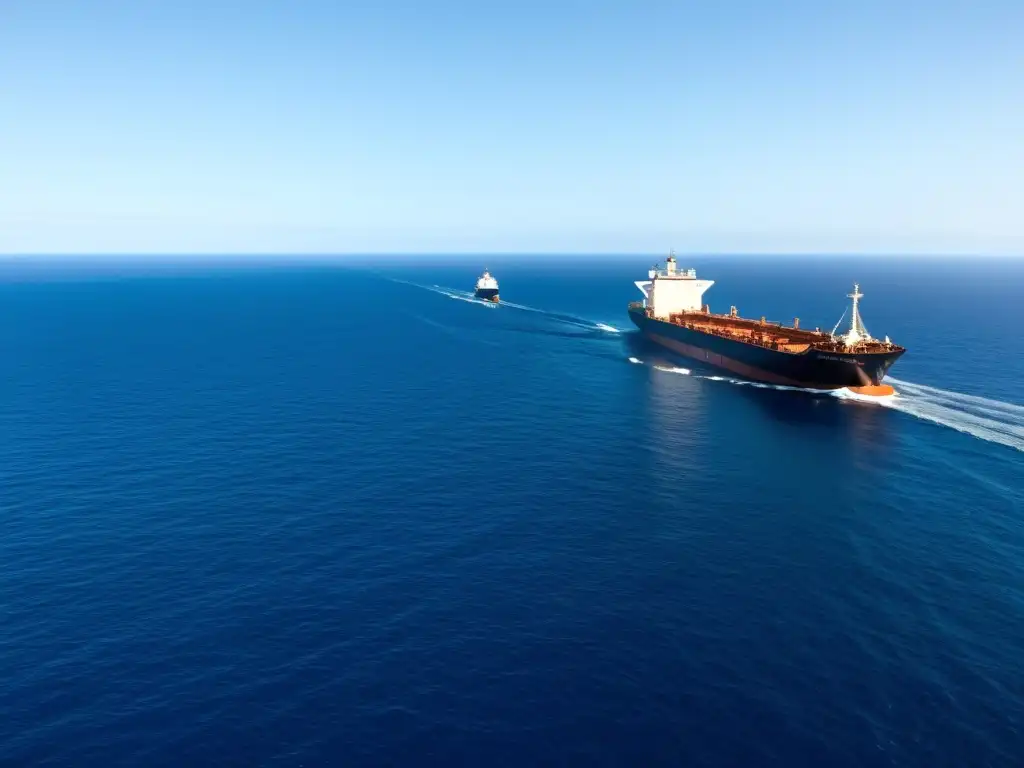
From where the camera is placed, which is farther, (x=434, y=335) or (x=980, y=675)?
(x=434, y=335)

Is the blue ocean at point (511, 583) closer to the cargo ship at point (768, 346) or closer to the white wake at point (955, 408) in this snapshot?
the white wake at point (955, 408)

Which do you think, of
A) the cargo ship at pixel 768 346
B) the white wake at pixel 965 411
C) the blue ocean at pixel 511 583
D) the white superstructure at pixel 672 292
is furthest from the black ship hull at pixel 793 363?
the white superstructure at pixel 672 292

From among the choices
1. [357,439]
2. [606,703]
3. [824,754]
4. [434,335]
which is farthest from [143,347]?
[824,754]

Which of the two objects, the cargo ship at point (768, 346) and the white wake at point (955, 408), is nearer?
the white wake at point (955, 408)

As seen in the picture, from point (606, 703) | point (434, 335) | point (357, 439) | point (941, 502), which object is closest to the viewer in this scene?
point (606, 703)

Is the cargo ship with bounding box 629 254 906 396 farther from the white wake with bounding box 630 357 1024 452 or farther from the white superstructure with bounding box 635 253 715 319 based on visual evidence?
the white wake with bounding box 630 357 1024 452

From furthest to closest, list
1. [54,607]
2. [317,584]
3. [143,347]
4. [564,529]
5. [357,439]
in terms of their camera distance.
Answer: [143,347], [357,439], [564,529], [317,584], [54,607]

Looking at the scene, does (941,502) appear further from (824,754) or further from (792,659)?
Answer: (824,754)
